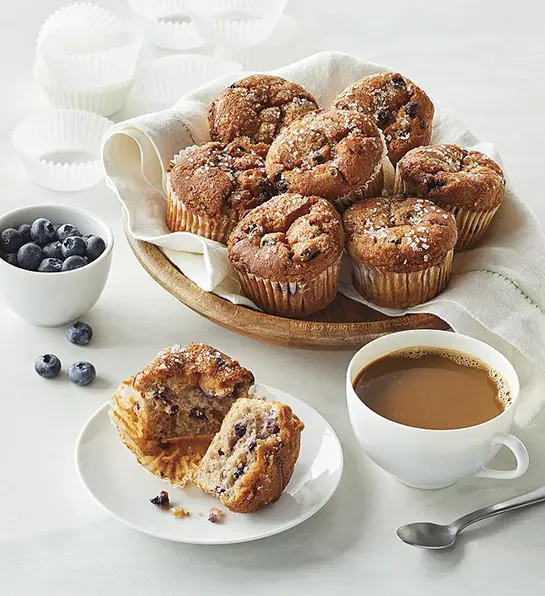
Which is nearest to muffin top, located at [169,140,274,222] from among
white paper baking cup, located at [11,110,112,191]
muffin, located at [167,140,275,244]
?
muffin, located at [167,140,275,244]

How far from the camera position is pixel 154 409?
6.87 feet

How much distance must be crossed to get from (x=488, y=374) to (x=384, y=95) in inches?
39.6

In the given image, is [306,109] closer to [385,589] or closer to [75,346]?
[75,346]

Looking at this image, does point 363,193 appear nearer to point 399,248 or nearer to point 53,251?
point 399,248

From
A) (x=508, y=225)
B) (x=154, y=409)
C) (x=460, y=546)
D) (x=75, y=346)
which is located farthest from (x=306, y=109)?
(x=460, y=546)

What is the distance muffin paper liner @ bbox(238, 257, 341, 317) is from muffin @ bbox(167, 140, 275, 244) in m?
0.17

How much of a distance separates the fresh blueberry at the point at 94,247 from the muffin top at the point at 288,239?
0.34m

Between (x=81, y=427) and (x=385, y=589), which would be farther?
(x=81, y=427)

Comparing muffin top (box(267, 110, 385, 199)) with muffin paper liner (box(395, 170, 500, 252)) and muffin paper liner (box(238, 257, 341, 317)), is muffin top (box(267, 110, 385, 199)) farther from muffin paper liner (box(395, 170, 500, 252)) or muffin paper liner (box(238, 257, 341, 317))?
muffin paper liner (box(238, 257, 341, 317))

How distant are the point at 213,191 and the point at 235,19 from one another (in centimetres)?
173

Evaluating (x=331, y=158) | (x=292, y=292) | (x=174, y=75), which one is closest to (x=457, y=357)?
(x=292, y=292)

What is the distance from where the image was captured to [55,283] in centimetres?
244

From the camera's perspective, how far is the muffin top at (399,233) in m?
2.37

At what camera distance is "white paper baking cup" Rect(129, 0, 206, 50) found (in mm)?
4008
